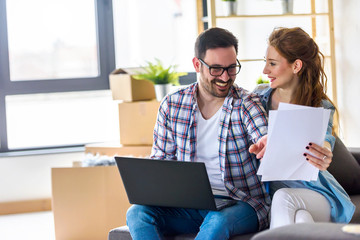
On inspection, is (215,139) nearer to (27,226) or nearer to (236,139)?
(236,139)

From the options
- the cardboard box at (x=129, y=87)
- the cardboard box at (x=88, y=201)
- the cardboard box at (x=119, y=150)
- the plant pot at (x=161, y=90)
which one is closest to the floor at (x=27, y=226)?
the cardboard box at (x=88, y=201)

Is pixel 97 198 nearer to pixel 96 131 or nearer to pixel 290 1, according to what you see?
pixel 96 131

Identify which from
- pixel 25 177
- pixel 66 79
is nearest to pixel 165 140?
pixel 25 177

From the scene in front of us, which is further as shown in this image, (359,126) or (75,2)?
(75,2)

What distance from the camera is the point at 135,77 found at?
343cm

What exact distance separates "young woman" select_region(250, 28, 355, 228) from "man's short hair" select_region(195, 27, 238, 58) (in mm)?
152

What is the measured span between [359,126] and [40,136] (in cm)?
231

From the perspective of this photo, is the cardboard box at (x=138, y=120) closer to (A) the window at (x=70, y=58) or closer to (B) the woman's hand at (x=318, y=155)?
(A) the window at (x=70, y=58)

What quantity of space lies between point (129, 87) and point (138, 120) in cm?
21

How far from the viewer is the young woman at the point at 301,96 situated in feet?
6.32

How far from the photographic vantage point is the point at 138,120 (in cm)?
344

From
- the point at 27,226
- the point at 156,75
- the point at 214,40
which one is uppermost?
the point at 214,40

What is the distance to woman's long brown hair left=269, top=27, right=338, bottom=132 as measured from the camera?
2111 millimetres

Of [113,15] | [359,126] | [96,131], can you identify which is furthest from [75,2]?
[359,126]
